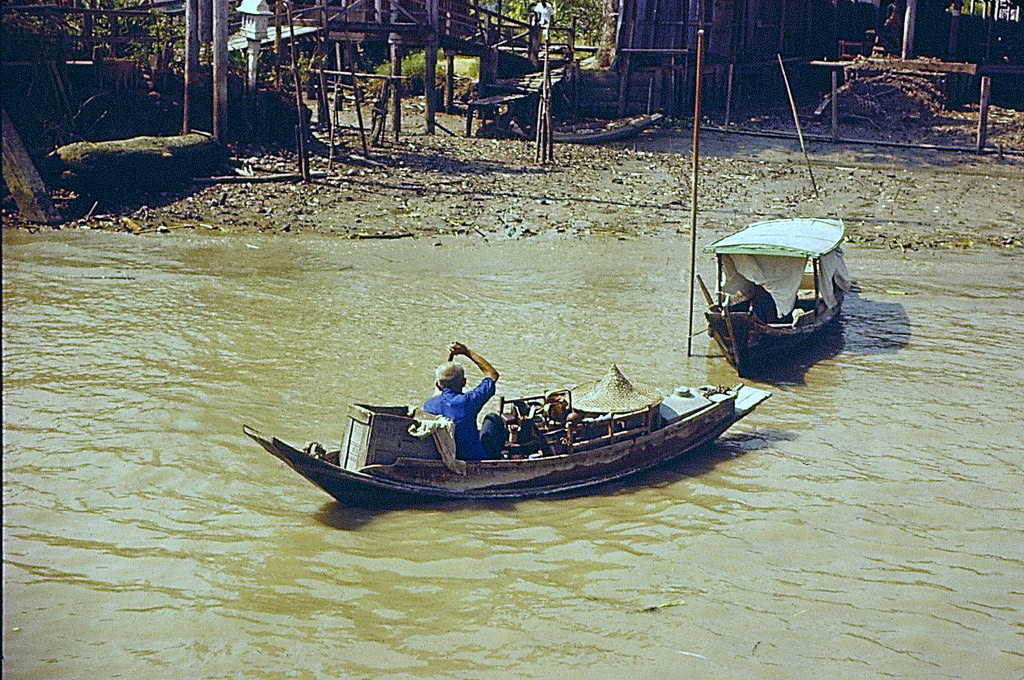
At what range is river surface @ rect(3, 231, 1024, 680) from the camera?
6.96 meters

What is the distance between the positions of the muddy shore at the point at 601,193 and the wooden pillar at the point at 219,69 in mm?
687

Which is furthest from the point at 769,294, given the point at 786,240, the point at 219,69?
the point at 219,69

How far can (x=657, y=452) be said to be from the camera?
971 centimetres

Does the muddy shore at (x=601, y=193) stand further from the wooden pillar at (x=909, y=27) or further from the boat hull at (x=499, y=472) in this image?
the boat hull at (x=499, y=472)

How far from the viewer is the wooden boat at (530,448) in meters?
8.51

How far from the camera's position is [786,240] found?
1311 centimetres

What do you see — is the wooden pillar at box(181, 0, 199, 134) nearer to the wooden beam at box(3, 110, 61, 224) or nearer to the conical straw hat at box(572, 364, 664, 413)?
the wooden beam at box(3, 110, 61, 224)

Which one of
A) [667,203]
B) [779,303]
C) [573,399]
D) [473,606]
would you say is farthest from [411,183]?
[473,606]

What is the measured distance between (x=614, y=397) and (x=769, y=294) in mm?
4306

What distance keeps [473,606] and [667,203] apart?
43.7ft

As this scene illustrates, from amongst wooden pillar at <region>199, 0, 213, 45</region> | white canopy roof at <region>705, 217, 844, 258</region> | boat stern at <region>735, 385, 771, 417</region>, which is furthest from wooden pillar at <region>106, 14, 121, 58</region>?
boat stern at <region>735, 385, 771, 417</region>

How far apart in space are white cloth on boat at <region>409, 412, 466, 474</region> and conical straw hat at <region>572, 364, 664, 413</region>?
1431 mm

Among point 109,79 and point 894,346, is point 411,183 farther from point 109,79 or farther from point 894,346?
point 894,346

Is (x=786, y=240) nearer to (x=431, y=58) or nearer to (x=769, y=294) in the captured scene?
(x=769, y=294)
